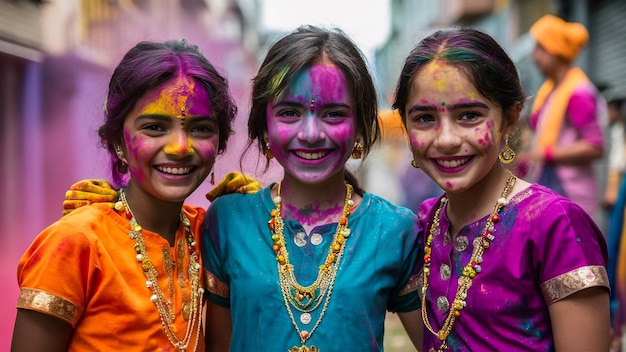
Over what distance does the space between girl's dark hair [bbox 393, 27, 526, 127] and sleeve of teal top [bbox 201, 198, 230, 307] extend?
2.61ft

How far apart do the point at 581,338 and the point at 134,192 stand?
146 cm

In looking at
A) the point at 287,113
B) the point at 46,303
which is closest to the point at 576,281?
the point at 287,113

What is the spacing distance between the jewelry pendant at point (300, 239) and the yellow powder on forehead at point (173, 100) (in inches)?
21.9

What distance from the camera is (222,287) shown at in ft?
7.66

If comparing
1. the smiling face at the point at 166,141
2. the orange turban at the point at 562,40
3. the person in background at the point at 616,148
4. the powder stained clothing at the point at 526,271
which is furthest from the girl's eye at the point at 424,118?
the person in background at the point at 616,148

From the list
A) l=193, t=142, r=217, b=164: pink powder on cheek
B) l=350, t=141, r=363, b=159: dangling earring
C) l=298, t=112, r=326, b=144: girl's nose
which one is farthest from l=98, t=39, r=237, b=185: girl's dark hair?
l=350, t=141, r=363, b=159: dangling earring

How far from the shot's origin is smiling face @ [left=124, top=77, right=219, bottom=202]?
217 centimetres

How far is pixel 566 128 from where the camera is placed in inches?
160

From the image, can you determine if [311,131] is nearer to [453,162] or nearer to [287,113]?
[287,113]

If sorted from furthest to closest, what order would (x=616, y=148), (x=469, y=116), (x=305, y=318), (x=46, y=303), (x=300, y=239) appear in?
(x=616, y=148)
(x=300, y=239)
(x=305, y=318)
(x=469, y=116)
(x=46, y=303)

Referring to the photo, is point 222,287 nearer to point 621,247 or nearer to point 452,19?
point 621,247

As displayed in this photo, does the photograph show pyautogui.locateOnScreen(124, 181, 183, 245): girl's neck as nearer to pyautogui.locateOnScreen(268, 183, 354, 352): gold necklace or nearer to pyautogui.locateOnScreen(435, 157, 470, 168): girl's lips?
pyautogui.locateOnScreen(268, 183, 354, 352): gold necklace

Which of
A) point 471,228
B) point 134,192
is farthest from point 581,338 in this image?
point 134,192

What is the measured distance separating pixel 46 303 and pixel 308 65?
3.62ft
